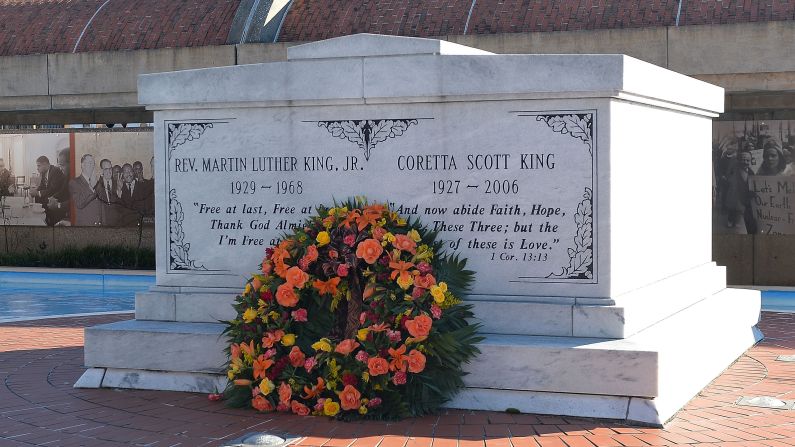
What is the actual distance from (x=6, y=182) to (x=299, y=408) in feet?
49.1

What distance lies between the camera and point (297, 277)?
22.7 ft

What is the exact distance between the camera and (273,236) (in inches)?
309

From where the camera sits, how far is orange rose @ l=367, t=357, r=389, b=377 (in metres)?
Answer: 6.59

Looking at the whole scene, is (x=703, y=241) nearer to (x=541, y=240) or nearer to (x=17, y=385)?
(x=541, y=240)

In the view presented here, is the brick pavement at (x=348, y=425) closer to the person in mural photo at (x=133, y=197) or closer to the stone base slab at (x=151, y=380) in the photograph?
the stone base slab at (x=151, y=380)

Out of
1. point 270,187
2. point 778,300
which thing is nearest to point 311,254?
point 270,187

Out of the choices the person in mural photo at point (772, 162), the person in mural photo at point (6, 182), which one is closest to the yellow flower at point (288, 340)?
the person in mural photo at point (772, 162)

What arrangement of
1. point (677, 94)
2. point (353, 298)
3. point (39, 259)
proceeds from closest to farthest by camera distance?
1. point (353, 298)
2. point (677, 94)
3. point (39, 259)

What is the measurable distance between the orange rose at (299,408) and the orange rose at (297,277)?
2.31ft

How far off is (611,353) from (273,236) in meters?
2.55

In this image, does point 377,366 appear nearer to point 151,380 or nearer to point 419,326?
point 419,326

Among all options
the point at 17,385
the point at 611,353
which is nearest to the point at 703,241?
the point at 611,353

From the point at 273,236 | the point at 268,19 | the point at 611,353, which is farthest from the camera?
the point at 268,19

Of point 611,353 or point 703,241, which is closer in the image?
point 611,353
